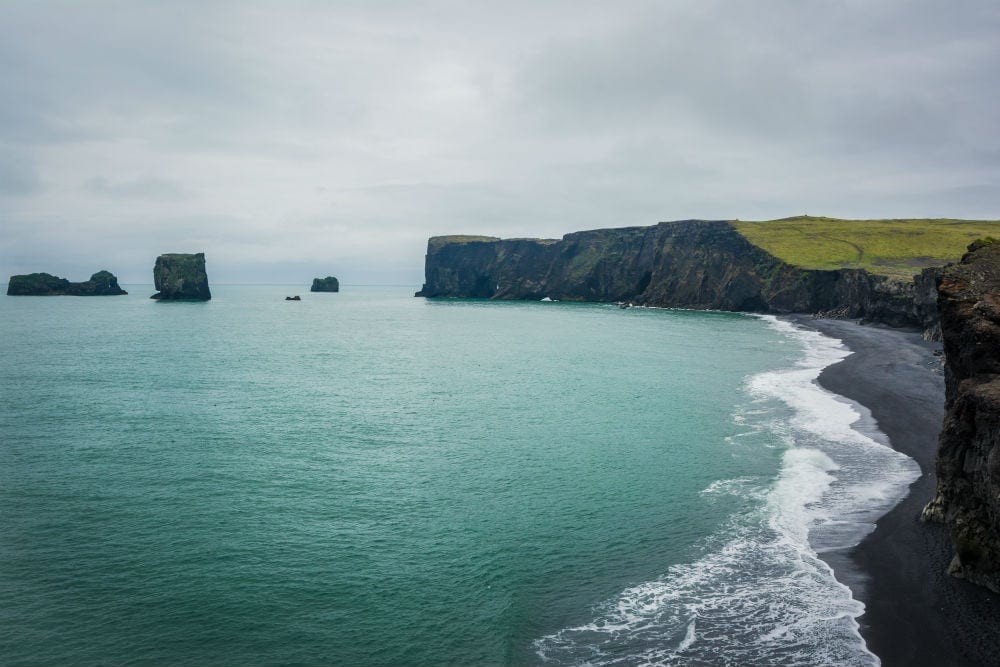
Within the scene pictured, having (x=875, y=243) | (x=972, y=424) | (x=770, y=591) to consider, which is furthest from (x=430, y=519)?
(x=875, y=243)


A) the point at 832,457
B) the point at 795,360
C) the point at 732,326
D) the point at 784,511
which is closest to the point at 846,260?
the point at 732,326

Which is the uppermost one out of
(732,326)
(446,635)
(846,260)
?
(846,260)

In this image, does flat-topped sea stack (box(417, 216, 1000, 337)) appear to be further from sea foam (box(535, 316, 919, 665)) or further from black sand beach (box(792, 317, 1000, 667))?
black sand beach (box(792, 317, 1000, 667))

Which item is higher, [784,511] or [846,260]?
[846,260]

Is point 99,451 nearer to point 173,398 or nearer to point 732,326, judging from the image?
point 173,398

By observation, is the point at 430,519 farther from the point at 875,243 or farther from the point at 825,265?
the point at 875,243

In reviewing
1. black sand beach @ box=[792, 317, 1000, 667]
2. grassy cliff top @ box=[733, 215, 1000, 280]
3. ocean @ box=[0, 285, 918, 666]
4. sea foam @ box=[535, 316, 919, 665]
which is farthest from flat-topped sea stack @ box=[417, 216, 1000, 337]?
black sand beach @ box=[792, 317, 1000, 667]

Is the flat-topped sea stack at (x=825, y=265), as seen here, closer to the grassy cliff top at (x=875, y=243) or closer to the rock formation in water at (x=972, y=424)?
the grassy cliff top at (x=875, y=243)
